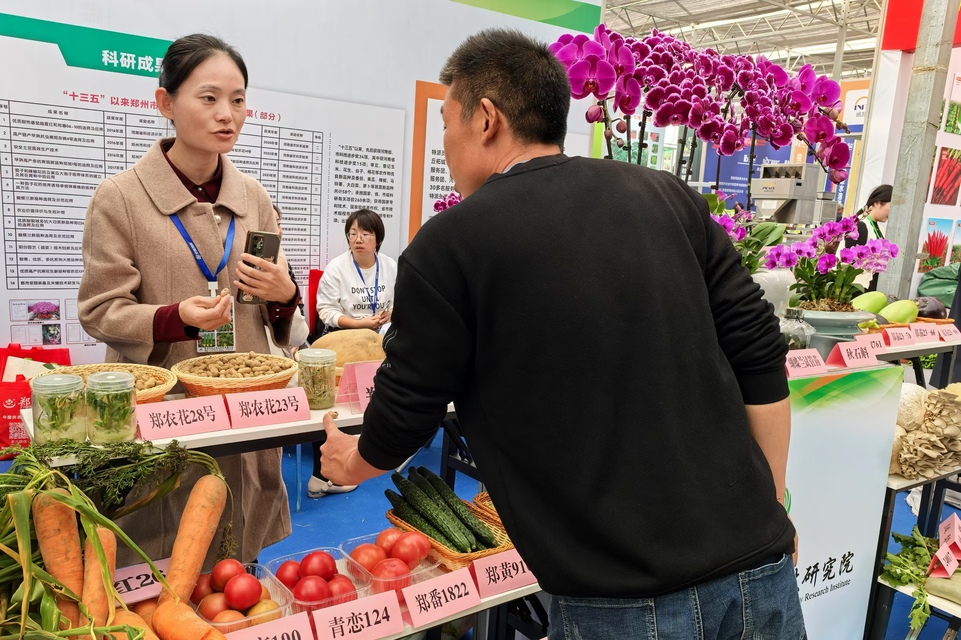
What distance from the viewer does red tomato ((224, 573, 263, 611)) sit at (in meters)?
1.51

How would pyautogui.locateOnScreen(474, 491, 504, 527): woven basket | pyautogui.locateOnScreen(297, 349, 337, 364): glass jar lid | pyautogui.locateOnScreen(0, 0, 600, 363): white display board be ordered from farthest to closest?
pyautogui.locateOnScreen(0, 0, 600, 363): white display board < pyautogui.locateOnScreen(474, 491, 504, 527): woven basket < pyautogui.locateOnScreen(297, 349, 337, 364): glass jar lid

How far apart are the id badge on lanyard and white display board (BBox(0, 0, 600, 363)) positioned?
1.85 meters

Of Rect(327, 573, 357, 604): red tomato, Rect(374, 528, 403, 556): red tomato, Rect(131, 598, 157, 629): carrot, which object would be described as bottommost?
Rect(327, 573, 357, 604): red tomato

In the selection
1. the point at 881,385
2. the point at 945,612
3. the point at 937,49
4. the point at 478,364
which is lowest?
the point at 945,612

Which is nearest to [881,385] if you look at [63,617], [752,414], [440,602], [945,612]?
[945,612]

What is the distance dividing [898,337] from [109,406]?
9.15ft

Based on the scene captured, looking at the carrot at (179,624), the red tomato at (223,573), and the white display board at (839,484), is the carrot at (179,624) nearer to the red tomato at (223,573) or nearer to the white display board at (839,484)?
the red tomato at (223,573)

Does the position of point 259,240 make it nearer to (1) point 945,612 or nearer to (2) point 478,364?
(2) point 478,364

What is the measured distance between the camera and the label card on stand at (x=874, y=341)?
100 inches

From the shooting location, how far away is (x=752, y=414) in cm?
138

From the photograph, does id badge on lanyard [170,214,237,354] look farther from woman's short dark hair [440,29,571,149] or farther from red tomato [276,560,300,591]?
woman's short dark hair [440,29,571,149]

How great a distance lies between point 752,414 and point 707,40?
19154mm

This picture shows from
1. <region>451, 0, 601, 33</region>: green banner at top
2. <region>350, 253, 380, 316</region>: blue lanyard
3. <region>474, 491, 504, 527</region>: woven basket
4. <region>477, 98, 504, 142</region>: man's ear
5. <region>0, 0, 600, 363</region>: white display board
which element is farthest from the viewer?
<region>350, 253, 380, 316</region>: blue lanyard

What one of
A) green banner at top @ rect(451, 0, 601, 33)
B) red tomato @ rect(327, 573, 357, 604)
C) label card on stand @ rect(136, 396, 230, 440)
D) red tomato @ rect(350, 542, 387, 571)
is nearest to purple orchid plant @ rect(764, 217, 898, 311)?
red tomato @ rect(350, 542, 387, 571)
